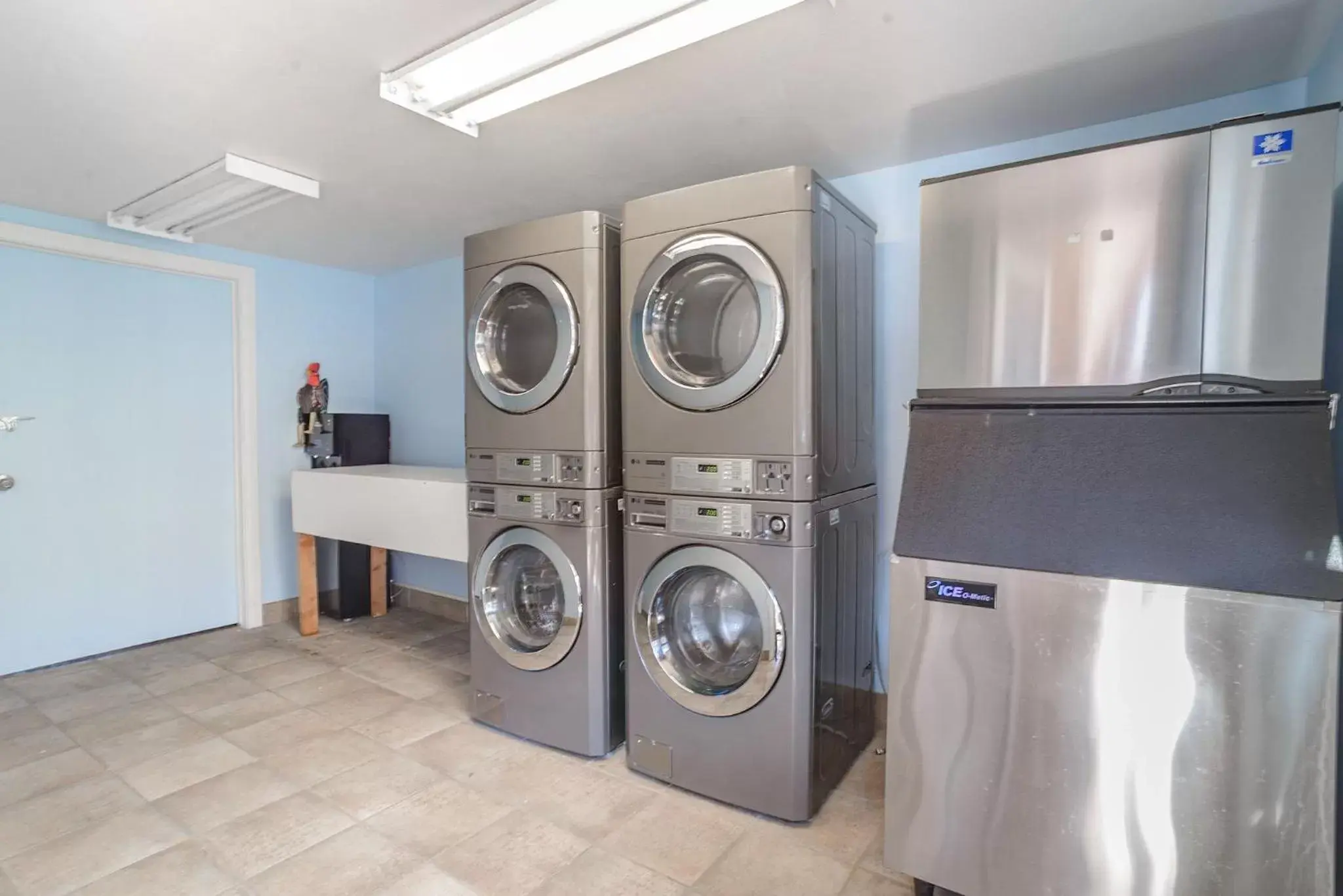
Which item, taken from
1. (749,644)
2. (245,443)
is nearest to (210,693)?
(245,443)

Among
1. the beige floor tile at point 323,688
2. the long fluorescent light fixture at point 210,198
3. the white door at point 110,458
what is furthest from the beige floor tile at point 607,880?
the white door at point 110,458

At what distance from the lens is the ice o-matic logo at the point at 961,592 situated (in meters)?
1.44

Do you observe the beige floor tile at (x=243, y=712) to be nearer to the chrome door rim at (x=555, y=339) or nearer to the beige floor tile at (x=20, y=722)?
the beige floor tile at (x=20, y=722)

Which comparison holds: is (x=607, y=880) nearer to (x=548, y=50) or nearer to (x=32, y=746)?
(x=548, y=50)

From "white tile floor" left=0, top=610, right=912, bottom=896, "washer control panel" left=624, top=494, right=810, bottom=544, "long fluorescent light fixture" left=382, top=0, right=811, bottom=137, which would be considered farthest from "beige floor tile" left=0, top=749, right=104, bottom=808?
"long fluorescent light fixture" left=382, top=0, right=811, bottom=137

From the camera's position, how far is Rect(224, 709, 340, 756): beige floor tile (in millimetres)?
2391

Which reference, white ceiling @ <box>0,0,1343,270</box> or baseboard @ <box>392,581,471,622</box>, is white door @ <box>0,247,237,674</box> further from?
baseboard @ <box>392,581,471,622</box>

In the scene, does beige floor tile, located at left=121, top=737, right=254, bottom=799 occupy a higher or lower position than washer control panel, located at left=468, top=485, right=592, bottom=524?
lower

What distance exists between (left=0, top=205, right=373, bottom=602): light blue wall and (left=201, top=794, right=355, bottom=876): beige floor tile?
2.18m

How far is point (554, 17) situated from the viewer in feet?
4.89

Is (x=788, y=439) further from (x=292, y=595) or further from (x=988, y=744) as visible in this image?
(x=292, y=595)

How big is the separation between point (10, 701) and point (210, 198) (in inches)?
90.7

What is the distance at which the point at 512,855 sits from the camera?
1795mm

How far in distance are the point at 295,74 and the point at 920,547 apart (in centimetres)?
209
